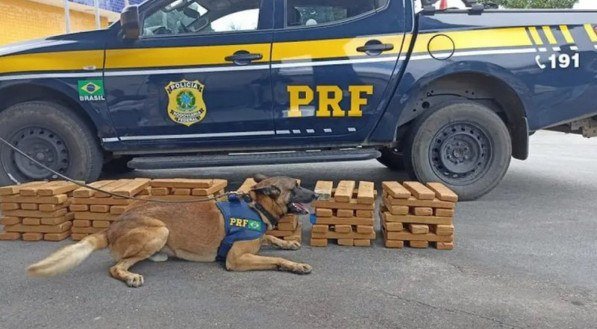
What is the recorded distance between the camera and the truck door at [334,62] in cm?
447

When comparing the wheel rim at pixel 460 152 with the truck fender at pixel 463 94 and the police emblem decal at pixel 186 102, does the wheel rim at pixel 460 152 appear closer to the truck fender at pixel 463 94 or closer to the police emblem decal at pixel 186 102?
the truck fender at pixel 463 94

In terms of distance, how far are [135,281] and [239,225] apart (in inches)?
28.9

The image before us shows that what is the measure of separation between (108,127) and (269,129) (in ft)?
5.04

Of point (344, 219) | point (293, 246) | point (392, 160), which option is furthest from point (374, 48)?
point (392, 160)

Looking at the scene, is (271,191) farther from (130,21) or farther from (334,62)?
(130,21)

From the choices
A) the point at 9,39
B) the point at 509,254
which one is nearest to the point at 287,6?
the point at 509,254

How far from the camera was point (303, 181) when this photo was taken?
5875 mm

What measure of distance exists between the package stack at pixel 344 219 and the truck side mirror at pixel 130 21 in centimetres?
230

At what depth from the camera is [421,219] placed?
3508 millimetres

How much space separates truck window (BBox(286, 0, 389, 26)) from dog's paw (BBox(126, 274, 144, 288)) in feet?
9.04

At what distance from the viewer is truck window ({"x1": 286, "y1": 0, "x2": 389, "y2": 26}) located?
457cm

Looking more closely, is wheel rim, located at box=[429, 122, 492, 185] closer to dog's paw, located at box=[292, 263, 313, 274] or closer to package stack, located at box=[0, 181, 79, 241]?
dog's paw, located at box=[292, 263, 313, 274]

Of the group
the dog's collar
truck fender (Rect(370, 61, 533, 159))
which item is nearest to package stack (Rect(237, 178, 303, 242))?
the dog's collar

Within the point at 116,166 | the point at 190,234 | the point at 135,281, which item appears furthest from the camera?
the point at 116,166
